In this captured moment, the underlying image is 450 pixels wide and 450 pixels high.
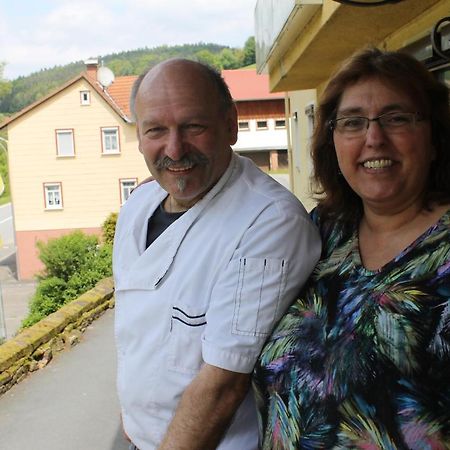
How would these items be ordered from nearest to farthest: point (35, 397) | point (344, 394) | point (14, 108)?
point (344, 394) → point (35, 397) → point (14, 108)

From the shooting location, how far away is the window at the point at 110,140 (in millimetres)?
31781

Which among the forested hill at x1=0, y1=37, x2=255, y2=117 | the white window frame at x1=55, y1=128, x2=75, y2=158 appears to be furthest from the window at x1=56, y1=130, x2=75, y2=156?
the forested hill at x1=0, y1=37, x2=255, y2=117

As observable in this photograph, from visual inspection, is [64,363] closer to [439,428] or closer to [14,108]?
[439,428]

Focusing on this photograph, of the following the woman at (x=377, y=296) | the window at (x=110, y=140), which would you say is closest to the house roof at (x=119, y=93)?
the window at (x=110, y=140)

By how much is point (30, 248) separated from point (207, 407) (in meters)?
33.9

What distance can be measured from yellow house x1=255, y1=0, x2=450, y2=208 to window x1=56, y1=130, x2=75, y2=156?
26.1 m

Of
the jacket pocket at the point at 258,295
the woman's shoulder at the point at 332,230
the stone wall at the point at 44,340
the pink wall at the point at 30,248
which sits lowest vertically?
the pink wall at the point at 30,248

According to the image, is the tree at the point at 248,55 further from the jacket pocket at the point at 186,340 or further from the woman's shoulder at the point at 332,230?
the jacket pocket at the point at 186,340

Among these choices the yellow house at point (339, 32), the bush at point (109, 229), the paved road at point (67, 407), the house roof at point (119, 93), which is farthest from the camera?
the house roof at point (119, 93)

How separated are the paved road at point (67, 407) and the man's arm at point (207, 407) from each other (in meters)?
3.00

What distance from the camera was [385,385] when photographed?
4.48 ft

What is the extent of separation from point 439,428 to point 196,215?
912 millimetres

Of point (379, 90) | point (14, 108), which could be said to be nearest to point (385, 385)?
point (379, 90)

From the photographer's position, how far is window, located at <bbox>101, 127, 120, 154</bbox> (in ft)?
104
